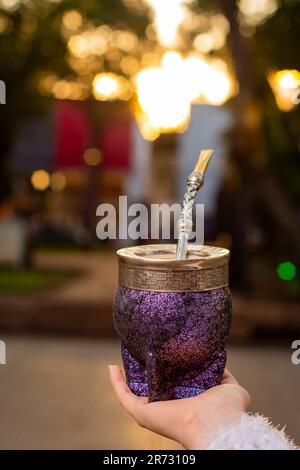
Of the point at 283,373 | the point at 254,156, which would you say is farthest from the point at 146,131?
the point at 283,373

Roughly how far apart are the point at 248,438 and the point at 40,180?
11.7 m

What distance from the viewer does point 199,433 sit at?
0.98 meters

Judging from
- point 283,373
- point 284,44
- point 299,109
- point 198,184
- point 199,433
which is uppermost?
point 284,44

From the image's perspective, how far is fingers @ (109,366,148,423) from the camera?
110cm

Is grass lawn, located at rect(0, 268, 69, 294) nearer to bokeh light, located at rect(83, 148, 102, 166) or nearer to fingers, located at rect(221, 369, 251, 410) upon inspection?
bokeh light, located at rect(83, 148, 102, 166)

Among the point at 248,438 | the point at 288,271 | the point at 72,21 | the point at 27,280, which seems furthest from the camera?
the point at 72,21

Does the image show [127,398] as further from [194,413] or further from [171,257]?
[171,257]

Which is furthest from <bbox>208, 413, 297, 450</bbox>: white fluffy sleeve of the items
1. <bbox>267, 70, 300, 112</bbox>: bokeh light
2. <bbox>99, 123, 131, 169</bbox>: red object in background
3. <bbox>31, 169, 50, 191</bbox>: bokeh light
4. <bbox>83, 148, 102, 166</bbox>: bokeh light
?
<bbox>99, 123, 131, 169</bbox>: red object in background

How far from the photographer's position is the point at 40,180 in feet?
40.4

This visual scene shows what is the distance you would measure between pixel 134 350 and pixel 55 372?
11.4ft

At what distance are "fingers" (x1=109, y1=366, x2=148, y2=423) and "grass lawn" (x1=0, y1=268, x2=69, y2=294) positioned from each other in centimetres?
518

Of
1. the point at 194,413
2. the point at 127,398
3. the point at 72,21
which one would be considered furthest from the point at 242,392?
the point at 72,21

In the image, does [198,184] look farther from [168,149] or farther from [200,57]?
[168,149]

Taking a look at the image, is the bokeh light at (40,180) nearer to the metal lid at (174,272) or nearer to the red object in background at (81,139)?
the red object in background at (81,139)
